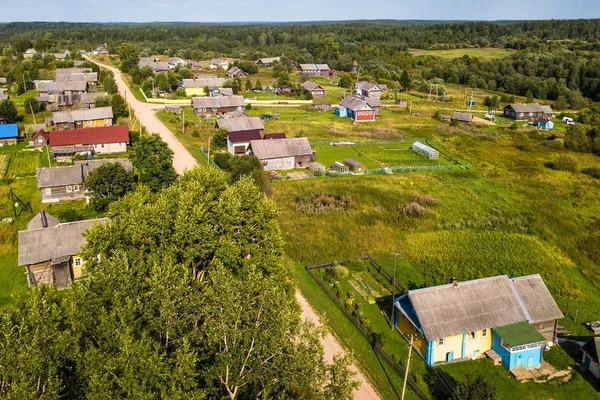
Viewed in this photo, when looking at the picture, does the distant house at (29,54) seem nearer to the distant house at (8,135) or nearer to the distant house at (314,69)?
the distant house at (314,69)

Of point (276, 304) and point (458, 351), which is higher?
point (276, 304)

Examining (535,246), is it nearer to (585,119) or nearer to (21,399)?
(21,399)

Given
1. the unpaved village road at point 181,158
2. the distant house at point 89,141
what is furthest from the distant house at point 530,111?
the distant house at point 89,141

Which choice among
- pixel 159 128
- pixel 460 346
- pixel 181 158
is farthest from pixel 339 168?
pixel 460 346

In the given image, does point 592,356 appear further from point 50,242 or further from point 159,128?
point 159,128

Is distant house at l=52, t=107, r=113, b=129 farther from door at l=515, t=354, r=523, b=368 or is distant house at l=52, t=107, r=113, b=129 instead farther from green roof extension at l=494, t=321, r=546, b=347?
door at l=515, t=354, r=523, b=368

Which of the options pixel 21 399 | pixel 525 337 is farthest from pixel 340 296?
pixel 21 399
